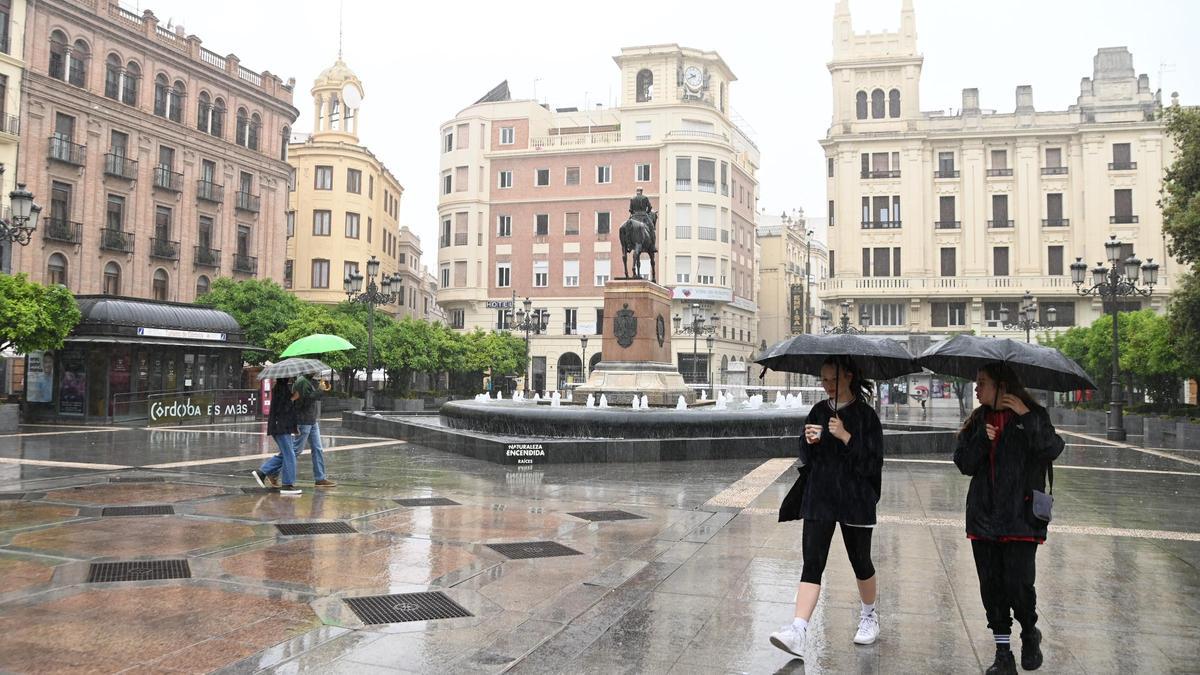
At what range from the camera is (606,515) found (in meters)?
9.37

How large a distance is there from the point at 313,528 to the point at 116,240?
36.1 metres

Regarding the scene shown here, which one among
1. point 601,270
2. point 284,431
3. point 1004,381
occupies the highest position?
point 601,270

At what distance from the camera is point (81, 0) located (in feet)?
122

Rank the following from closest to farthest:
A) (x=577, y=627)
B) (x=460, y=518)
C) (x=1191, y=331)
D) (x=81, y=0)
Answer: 1. (x=577, y=627)
2. (x=460, y=518)
3. (x=1191, y=331)
4. (x=81, y=0)

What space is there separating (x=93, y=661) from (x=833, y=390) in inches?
169

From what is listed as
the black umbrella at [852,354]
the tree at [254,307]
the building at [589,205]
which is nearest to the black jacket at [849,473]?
the black umbrella at [852,354]

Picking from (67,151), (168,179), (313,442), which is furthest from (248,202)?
(313,442)

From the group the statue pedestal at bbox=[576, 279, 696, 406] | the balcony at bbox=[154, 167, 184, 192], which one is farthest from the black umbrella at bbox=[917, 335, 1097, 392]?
the balcony at bbox=[154, 167, 184, 192]

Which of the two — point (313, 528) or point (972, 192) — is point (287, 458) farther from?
point (972, 192)

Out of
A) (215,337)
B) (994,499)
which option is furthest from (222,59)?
(994,499)

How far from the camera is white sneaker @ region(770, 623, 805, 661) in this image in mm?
4543

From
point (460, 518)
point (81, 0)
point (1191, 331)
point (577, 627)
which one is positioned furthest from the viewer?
point (81, 0)

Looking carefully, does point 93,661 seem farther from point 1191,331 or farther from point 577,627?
point 1191,331

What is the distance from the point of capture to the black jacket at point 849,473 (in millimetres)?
4922
